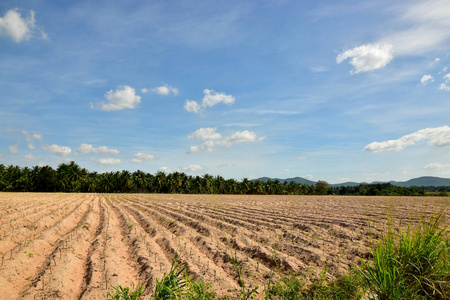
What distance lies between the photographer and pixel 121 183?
75.3m

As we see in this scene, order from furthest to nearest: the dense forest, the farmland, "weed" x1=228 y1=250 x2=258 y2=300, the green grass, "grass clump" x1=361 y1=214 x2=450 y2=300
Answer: the dense forest < the farmland < "grass clump" x1=361 y1=214 x2=450 y2=300 < the green grass < "weed" x1=228 y1=250 x2=258 y2=300

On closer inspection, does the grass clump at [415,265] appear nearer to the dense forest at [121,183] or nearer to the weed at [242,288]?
the weed at [242,288]

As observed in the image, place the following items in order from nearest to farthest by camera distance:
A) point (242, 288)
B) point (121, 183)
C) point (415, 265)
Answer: point (415, 265) → point (242, 288) → point (121, 183)

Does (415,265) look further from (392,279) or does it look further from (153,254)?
(153,254)

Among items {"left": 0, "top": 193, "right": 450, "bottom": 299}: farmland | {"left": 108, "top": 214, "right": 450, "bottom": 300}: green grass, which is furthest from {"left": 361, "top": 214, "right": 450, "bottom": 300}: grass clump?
{"left": 0, "top": 193, "right": 450, "bottom": 299}: farmland

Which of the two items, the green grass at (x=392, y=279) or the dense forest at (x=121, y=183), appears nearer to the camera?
the green grass at (x=392, y=279)

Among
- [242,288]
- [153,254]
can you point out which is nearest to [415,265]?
[242,288]

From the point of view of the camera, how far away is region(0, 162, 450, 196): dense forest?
228 ft

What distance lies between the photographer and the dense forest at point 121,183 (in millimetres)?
69438

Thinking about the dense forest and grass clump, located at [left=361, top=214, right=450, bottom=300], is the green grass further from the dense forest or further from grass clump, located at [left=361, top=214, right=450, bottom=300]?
the dense forest

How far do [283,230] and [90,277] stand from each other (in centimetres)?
666

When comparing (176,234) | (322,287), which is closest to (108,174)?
(176,234)

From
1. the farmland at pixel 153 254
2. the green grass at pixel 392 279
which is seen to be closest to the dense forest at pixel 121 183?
the farmland at pixel 153 254

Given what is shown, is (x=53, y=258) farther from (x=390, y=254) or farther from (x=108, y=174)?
(x=108, y=174)
